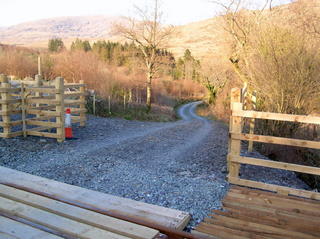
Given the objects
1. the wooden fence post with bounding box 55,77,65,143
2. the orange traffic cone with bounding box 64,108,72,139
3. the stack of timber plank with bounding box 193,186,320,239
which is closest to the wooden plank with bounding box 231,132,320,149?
the stack of timber plank with bounding box 193,186,320,239

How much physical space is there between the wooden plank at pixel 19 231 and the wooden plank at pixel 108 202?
987 millimetres

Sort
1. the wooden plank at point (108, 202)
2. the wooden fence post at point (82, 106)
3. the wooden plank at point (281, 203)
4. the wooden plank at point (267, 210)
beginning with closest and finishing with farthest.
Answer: the wooden plank at point (108, 202) → the wooden plank at point (267, 210) → the wooden plank at point (281, 203) → the wooden fence post at point (82, 106)

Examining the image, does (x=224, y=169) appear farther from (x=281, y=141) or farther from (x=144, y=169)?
(x=281, y=141)

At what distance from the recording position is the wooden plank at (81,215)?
9.89ft

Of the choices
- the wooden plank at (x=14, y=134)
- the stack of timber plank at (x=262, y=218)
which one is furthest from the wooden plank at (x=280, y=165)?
the wooden plank at (x=14, y=134)

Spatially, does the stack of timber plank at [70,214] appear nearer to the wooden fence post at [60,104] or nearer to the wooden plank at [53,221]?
the wooden plank at [53,221]

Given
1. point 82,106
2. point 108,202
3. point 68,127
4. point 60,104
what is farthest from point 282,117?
point 82,106

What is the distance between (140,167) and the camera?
717 cm

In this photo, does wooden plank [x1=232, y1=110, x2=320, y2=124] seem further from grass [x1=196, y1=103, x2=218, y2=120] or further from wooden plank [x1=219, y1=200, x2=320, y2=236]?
grass [x1=196, y1=103, x2=218, y2=120]

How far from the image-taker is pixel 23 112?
379 inches

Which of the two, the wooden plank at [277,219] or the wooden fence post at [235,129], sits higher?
the wooden fence post at [235,129]

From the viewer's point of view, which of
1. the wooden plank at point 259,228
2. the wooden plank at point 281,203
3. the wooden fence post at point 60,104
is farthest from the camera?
the wooden fence post at point 60,104

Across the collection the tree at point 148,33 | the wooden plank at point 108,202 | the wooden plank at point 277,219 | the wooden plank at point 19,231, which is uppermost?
the tree at point 148,33

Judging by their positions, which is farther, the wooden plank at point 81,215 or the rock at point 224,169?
the rock at point 224,169
